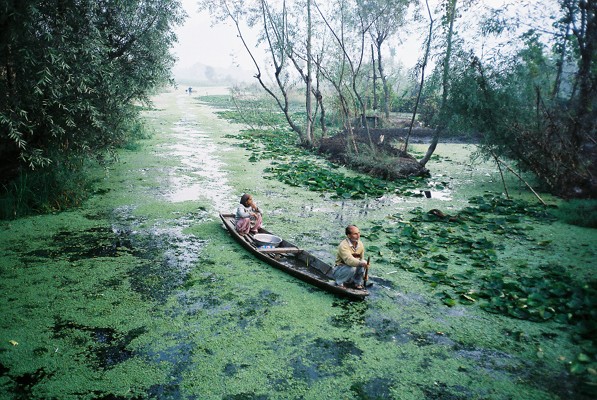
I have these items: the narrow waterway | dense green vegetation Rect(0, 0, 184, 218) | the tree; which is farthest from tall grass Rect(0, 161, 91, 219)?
the narrow waterway

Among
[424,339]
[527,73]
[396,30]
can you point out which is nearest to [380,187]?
[527,73]

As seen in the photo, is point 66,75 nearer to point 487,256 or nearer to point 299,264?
point 299,264

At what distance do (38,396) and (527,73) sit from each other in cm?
1165

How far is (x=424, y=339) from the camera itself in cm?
398

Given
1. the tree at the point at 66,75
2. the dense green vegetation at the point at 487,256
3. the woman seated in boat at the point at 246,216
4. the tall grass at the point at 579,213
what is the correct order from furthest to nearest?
the tall grass at the point at 579,213 < the woman seated in boat at the point at 246,216 < the tree at the point at 66,75 < the dense green vegetation at the point at 487,256

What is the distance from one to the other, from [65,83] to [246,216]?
3.45m

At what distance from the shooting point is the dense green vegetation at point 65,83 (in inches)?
218

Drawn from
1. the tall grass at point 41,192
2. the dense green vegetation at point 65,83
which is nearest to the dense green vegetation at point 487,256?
the dense green vegetation at point 65,83

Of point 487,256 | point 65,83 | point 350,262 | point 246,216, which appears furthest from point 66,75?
point 487,256

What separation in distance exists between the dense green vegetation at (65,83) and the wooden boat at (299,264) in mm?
3460

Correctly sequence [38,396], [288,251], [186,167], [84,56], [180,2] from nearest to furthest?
[38,396] → [288,251] → [84,56] → [180,2] → [186,167]

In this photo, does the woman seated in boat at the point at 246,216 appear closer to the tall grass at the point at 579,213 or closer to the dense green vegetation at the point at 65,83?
the dense green vegetation at the point at 65,83

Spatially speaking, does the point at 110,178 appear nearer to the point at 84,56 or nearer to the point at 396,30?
the point at 84,56

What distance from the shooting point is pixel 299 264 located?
18.4 ft
